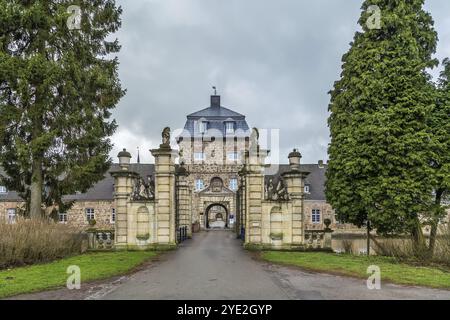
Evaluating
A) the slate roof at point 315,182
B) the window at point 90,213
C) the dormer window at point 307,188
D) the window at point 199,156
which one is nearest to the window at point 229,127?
the window at point 199,156

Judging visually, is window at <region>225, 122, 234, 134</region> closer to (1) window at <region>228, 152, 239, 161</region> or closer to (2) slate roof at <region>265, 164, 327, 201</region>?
(1) window at <region>228, 152, 239, 161</region>

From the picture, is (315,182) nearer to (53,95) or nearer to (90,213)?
(90,213)

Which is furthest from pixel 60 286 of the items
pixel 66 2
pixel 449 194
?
pixel 449 194

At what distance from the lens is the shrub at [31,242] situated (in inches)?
476

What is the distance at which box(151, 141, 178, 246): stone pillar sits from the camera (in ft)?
57.2

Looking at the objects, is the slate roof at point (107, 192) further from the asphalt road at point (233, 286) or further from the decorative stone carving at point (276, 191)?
the asphalt road at point (233, 286)

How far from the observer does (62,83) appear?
54.6 ft

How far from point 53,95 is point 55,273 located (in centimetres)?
844

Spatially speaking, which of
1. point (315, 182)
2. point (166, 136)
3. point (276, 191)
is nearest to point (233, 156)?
point (315, 182)

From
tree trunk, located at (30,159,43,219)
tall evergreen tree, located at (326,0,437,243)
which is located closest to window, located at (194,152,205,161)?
tall evergreen tree, located at (326,0,437,243)

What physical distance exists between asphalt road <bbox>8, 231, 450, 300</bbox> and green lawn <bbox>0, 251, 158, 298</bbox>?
1.80ft
